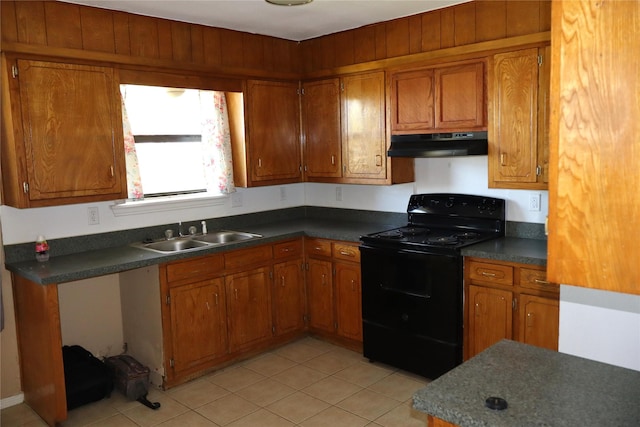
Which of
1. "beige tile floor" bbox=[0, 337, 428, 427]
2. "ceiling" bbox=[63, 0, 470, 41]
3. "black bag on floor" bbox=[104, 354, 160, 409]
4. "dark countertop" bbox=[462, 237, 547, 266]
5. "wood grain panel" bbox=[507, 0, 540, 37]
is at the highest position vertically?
"ceiling" bbox=[63, 0, 470, 41]

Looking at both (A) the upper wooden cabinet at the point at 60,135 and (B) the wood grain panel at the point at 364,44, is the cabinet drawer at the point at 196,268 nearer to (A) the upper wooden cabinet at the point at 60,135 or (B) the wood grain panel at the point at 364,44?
(A) the upper wooden cabinet at the point at 60,135

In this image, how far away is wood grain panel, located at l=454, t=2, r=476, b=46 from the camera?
3441 mm

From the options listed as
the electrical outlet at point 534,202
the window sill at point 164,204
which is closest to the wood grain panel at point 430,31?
the electrical outlet at point 534,202

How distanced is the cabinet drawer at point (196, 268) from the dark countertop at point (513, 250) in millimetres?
1661

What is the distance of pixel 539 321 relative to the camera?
302 cm

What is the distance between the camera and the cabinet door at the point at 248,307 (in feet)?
12.5

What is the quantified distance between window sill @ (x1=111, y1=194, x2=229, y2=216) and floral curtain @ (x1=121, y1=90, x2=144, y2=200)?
0.29 ft

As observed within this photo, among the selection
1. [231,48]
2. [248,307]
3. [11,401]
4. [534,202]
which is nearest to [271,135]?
[231,48]

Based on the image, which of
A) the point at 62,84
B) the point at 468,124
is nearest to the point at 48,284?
the point at 62,84

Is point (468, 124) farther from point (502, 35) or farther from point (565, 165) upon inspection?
point (565, 165)

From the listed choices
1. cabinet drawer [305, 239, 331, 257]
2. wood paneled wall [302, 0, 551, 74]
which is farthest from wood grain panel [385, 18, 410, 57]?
cabinet drawer [305, 239, 331, 257]

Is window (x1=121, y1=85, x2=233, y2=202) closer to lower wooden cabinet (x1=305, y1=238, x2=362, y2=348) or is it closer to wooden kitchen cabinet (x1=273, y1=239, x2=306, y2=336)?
wooden kitchen cabinet (x1=273, y1=239, x2=306, y2=336)

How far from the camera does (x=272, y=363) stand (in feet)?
12.8

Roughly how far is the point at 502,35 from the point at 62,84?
270 cm
